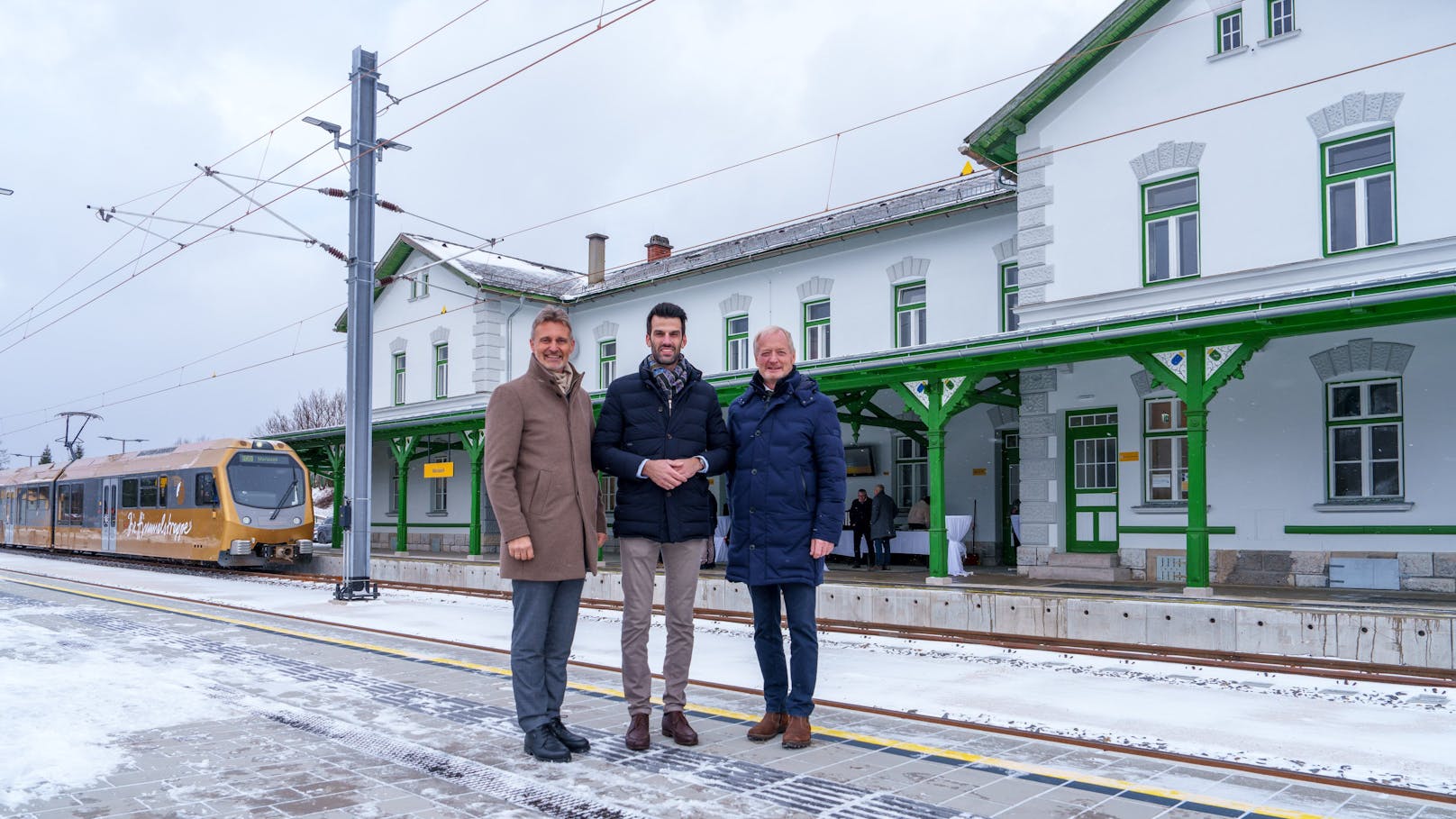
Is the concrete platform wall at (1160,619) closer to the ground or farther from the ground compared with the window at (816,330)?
closer to the ground

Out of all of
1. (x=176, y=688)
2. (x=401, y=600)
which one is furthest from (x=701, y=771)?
(x=401, y=600)

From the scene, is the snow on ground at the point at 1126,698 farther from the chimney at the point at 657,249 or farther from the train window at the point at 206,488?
the chimney at the point at 657,249

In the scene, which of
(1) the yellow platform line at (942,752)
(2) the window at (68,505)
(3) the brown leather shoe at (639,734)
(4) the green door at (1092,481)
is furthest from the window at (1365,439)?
(2) the window at (68,505)

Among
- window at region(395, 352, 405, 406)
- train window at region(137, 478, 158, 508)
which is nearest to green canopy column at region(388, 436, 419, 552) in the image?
train window at region(137, 478, 158, 508)

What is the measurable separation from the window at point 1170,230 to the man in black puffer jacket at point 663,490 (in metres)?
11.2

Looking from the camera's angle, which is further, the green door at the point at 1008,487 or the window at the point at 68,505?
the window at the point at 68,505

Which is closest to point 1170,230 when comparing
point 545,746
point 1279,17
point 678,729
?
point 1279,17

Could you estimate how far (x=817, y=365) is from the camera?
15.5m

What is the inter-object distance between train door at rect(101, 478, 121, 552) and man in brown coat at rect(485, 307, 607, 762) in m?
23.6

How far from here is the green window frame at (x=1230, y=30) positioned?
14.1 m

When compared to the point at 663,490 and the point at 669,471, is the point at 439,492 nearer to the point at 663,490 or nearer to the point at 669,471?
the point at 663,490

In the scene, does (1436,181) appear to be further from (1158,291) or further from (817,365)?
(817,365)

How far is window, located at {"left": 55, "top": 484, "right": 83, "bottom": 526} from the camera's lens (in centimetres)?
2670

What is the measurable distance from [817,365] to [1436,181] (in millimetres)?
7788
